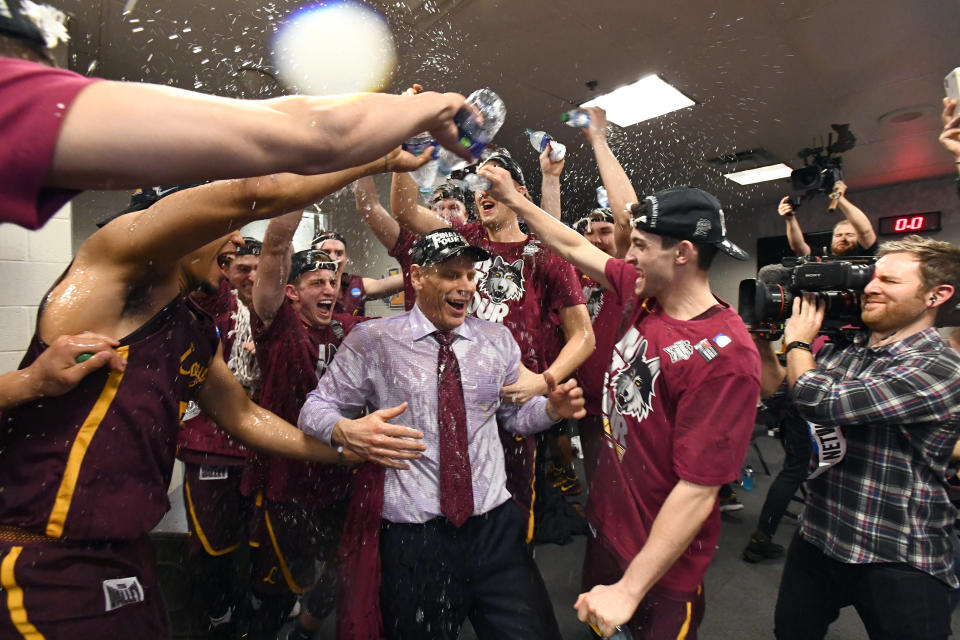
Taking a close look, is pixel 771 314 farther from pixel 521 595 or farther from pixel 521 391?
pixel 521 595

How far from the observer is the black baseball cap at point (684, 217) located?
5.93 feet

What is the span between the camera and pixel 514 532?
6.40 feet

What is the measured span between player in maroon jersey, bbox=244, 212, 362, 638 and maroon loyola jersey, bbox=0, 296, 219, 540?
2.96ft

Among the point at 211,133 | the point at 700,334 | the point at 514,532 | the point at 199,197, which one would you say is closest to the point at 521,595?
the point at 514,532

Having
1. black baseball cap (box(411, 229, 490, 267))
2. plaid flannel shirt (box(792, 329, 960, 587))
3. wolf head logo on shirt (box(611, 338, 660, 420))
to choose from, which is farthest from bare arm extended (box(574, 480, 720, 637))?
black baseball cap (box(411, 229, 490, 267))

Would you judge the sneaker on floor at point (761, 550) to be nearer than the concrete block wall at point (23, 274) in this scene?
No

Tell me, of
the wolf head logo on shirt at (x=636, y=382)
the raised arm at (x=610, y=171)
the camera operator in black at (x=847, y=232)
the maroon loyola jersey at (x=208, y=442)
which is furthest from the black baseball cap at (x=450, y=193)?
the camera operator in black at (x=847, y=232)

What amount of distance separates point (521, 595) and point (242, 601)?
2022 millimetres

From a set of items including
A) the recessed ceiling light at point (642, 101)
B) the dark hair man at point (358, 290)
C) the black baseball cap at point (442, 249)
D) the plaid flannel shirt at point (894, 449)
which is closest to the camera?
the plaid flannel shirt at point (894, 449)

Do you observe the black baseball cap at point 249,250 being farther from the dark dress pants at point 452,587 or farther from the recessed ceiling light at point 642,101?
the recessed ceiling light at point 642,101

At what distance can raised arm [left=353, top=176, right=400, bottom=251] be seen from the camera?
2.42 m

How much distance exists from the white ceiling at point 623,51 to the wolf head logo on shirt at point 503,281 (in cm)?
240

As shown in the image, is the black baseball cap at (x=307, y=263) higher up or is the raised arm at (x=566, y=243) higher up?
the raised arm at (x=566, y=243)

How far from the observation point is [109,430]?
4.15 feet
